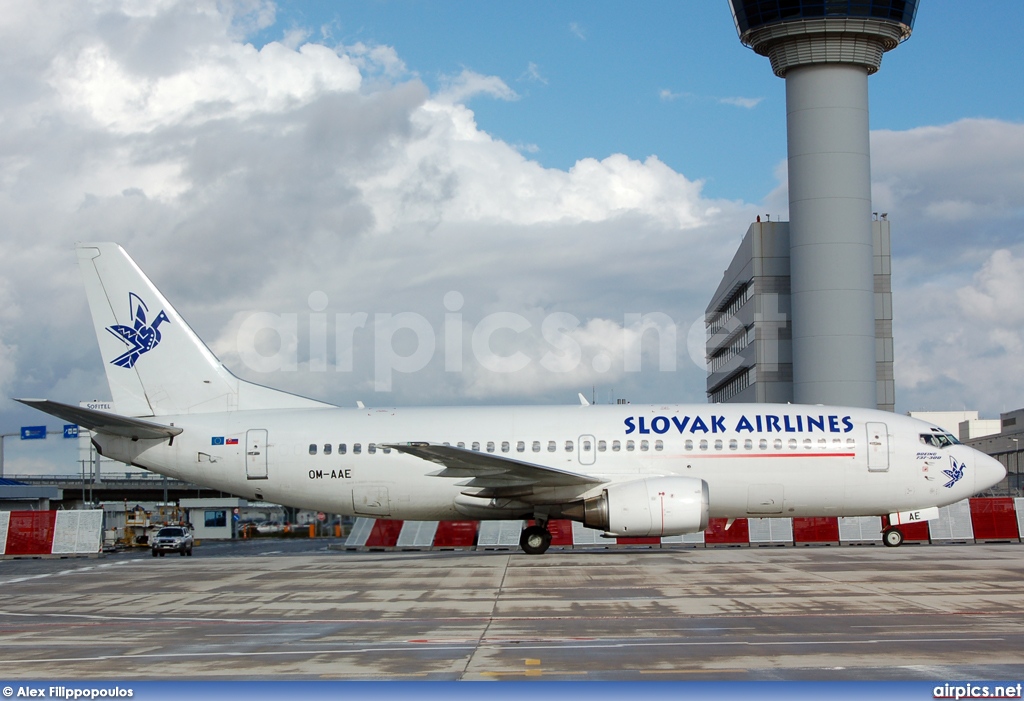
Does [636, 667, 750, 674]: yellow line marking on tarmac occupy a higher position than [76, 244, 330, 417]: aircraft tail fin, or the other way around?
[76, 244, 330, 417]: aircraft tail fin

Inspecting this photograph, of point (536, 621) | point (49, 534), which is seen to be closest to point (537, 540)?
point (536, 621)

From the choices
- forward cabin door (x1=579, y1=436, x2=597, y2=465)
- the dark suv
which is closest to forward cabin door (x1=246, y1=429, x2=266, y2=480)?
forward cabin door (x1=579, y1=436, x2=597, y2=465)

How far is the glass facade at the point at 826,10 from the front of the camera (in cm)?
5903

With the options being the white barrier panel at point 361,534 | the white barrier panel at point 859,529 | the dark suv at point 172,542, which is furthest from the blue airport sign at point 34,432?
the white barrier panel at point 859,529

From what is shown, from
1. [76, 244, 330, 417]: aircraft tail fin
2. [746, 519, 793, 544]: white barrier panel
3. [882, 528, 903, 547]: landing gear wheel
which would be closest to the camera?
[76, 244, 330, 417]: aircraft tail fin

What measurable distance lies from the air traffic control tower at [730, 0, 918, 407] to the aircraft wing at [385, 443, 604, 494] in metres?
39.1

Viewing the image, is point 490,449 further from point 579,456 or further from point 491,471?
point 579,456

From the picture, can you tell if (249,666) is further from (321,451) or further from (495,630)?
(321,451)

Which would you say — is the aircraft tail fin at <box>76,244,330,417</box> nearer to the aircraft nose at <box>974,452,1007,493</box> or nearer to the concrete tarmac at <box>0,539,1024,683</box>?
the concrete tarmac at <box>0,539,1024,683</box>

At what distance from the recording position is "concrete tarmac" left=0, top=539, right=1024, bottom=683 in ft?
33.7

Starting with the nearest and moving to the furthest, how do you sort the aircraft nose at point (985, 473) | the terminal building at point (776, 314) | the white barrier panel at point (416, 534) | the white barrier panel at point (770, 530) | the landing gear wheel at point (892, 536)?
the aircraft nose at point (985, 473) < the landing gear wheel at point (892, 536) < the white barrier panel at point (770, 530) < the white barrier panel at point (416, 534) < the terminal building at point (776, 314)

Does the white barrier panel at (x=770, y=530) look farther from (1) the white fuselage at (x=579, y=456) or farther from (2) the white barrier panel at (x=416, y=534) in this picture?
(2) the white barrier panel at (x=416, y=534)

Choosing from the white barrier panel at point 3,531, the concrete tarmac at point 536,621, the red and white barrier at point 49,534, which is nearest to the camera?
the concrete tarmac at point 536,621

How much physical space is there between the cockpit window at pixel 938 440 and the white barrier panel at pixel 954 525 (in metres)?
6.79
